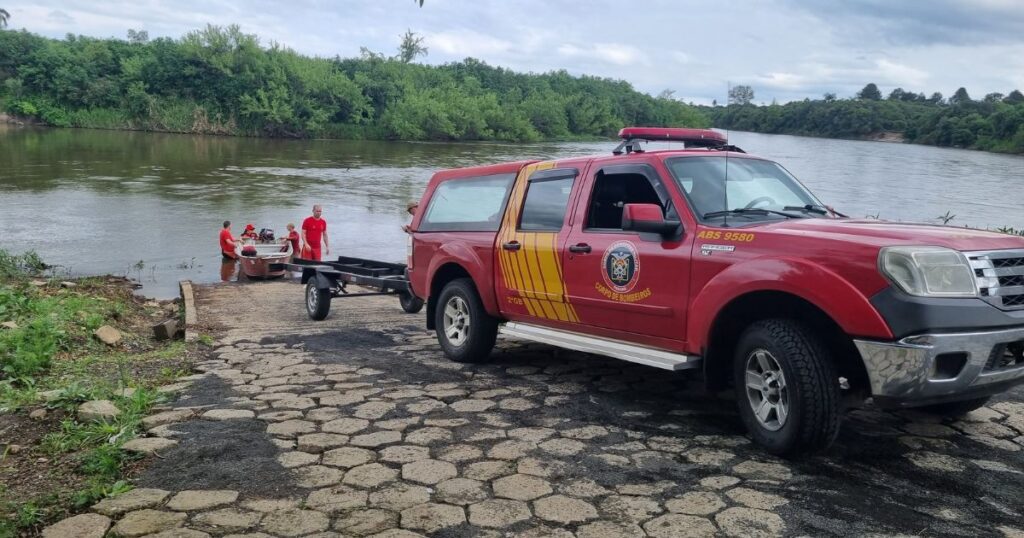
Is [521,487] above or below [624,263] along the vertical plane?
below

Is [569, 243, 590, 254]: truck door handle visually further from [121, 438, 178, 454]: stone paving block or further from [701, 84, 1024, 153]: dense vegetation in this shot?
[701, 84, 1024, 153]: dense vegetation

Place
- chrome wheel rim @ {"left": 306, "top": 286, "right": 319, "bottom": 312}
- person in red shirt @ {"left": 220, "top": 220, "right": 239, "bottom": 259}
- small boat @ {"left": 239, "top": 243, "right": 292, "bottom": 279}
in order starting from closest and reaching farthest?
chrome wheel rim @ {"left": 306, "top": 286, "right": 319, "bottom": 312}
small boat @ {"left": 239, "top": 243, "right": 292, "bottom": 279}
person in red shirt @ {"left": 220, "top": 220, "right": 239, "bottom": 259}

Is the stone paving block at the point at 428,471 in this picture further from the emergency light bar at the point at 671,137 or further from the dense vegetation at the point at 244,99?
the dense vegetation at the point at 244,99

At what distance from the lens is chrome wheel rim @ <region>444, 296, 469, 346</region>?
7.46 m

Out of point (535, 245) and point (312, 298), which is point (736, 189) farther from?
point (312, 298)

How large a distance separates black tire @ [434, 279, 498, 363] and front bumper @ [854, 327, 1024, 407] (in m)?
3.48

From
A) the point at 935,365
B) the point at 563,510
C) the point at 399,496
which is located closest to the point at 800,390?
the point at 935,365

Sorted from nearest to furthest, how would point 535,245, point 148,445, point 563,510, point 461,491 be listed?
point 563,510, point 461,491, point 148,445, point 535,245

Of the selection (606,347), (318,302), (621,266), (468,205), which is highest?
(468,205)

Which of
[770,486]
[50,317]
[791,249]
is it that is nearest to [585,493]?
[770,486]

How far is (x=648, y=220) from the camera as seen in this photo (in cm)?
540

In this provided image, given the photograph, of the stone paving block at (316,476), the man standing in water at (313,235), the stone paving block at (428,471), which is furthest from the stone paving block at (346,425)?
the man standing in water at (313,235)

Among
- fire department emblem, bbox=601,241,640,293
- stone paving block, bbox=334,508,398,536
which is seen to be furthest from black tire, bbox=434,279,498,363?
stone paving block, bbox=334,508,398,536

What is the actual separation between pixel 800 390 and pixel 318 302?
300 inches
